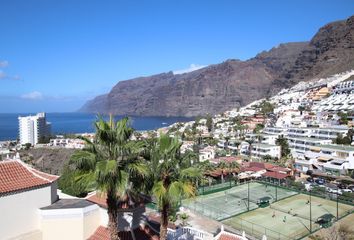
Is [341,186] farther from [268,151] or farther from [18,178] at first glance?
[18,178]

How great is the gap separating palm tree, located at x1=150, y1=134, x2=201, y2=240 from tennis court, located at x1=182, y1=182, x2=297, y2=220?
23.6 meters

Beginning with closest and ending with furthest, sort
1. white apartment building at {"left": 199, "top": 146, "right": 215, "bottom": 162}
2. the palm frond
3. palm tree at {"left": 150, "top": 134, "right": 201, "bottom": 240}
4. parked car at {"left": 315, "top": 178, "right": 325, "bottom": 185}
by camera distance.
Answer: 1. the palm frond
2. palm tree at {"left": 150, "top": 134, "right": 201, "bottom": 240}
3. parked car at {"left": 315, "top": 178, "right": 325, "bottom": 185}
4. white apartment building at {"left": 199, "top": 146, "right": 215, "bottom": 162}

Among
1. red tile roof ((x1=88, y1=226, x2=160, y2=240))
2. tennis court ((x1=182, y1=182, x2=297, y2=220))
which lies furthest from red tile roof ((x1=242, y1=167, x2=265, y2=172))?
red tile roof ((x1=88, y1=226, x2=160, y2=240))

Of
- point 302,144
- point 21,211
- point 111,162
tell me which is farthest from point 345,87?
point 111,162

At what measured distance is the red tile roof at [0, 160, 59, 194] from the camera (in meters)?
A: 12.4

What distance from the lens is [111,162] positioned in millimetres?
9328

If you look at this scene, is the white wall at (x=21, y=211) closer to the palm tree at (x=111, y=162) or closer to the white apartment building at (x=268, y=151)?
the palm tree at (x=111, y=162)

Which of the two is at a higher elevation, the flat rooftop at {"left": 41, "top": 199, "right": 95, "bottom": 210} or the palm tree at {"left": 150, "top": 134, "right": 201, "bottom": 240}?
the palm tree at {"left": 150, "top": 134, "right": 201, "bottom": 240}

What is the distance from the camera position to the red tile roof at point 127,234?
13.8 metres

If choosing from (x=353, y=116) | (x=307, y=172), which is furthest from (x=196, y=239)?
(x=353, y=116)

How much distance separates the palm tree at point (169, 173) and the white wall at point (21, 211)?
555 cm

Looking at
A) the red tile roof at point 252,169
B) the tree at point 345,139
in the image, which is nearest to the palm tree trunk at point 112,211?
the red tile roof at point 252,169

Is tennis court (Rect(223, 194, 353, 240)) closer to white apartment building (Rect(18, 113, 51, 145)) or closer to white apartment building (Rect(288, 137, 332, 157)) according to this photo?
white apartment building (Rect(288, 137, 332, 157))

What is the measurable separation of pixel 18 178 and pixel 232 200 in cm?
3317
